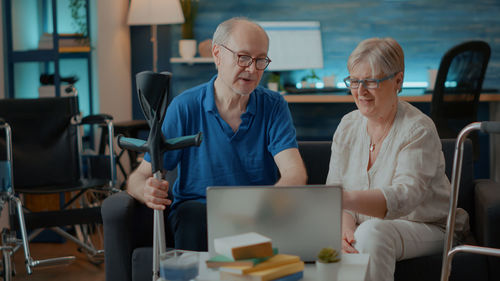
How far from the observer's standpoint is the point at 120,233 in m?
2.16

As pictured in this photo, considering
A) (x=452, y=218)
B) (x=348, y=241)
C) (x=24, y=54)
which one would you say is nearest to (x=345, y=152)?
(x=348, y=241)

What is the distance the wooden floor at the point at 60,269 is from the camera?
125 inches

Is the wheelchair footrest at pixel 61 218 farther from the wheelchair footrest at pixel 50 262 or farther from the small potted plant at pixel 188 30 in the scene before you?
the small potted plant at pixel 188 30

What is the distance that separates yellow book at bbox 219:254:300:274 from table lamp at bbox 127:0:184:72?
147 inches

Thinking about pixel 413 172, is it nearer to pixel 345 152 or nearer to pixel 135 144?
pixel 345 152

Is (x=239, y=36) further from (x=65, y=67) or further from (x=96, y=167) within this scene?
(x=65, y=67)

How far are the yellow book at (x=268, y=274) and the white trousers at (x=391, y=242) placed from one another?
1.40ft

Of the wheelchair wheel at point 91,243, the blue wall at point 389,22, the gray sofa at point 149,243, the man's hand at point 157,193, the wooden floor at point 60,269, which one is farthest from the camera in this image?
Answer: the blue wall at point 389,22

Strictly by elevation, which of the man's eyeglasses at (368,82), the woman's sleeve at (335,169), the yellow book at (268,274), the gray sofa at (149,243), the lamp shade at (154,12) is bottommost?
the gray sofa at (149,243)

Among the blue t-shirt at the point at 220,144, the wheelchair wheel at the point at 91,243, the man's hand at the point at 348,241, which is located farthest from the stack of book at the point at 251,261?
the wheelchair wheel at the point at 91,243

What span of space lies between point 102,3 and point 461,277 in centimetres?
336

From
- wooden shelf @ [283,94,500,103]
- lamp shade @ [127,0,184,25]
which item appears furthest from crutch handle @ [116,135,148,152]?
lamp shade @ [127,0,184,25]

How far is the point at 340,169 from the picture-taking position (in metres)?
2.12

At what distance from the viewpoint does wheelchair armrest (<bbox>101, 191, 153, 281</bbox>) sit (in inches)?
84.7
